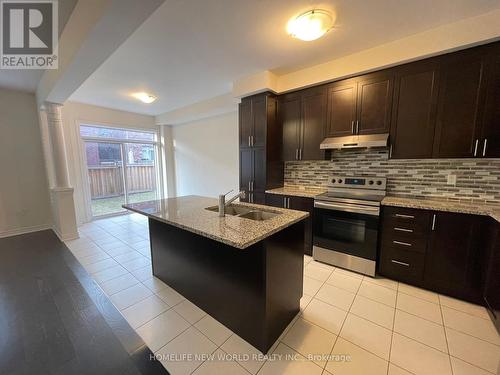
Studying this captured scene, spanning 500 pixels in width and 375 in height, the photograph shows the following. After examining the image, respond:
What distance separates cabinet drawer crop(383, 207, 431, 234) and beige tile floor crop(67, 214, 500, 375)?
2.21ft

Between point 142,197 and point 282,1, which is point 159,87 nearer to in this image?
point 282,1

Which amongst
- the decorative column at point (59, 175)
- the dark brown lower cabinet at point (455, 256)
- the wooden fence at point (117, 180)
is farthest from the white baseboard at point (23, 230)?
the dark brown lower cabinet at point (455, 256)

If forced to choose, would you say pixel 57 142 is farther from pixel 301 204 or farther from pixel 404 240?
pixel 404 240

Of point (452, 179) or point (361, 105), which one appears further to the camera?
point (361, 105)

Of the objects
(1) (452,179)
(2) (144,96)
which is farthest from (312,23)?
(2) (144,96)

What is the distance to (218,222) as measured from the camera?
1.61 m

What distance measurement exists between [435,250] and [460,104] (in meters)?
1.50

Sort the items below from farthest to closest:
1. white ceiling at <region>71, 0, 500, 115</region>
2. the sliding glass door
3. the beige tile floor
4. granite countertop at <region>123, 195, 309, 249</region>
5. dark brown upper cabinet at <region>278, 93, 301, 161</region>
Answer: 1. the sliding glass door
2. dark brown upper cabinet at <region>278, 93, 301, 161</region>
3. white ceiling at <region>71, 0, 500, 115</region>
4. the beige tile floor
5. granite countertop at <region>123, 195, 309, 249</region>

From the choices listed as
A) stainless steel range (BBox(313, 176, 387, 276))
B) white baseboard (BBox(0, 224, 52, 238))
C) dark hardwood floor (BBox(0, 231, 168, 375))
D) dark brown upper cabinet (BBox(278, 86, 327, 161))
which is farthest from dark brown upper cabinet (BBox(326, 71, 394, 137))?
white baseboard (BBox(0, 224, 52, 238))

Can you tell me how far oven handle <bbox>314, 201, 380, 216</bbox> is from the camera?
236 centimetres

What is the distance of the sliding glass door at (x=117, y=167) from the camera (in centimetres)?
485

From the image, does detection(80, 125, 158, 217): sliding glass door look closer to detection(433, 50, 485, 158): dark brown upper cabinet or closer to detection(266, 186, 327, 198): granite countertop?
detection(266, 186, 327, 198): granite countertop

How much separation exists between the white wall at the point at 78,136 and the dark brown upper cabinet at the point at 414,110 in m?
5.63

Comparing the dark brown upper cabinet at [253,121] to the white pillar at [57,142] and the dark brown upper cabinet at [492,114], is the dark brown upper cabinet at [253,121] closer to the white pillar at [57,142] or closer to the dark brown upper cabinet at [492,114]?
the dark brown upper cabinet at [492,114]
